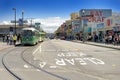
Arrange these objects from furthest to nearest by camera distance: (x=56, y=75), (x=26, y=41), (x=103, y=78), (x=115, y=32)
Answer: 1. (x=115, y=32)
2. (x=26, y=41)
3. (x=56, y=75)
4. (x=103, y=78)

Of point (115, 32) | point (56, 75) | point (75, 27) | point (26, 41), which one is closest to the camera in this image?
point (56, 75)

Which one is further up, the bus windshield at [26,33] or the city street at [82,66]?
the bus windshield at [26,33]

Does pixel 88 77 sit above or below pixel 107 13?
below

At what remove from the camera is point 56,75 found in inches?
518

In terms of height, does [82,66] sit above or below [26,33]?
below

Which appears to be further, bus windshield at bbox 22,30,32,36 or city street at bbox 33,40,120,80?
bus windshield at bbox 22,30,32,36

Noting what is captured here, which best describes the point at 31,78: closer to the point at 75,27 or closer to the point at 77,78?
the point at 77,78

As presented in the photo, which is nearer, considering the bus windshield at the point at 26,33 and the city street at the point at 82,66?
the city street at the point at 82,66

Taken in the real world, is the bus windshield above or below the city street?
above

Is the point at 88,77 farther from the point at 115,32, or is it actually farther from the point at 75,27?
the point at 75,27

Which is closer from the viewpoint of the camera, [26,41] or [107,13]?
[26,41]

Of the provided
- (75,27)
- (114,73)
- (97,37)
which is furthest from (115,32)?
(75,27)

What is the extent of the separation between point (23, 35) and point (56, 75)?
130 ft

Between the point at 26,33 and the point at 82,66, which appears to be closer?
the point at 82,66
